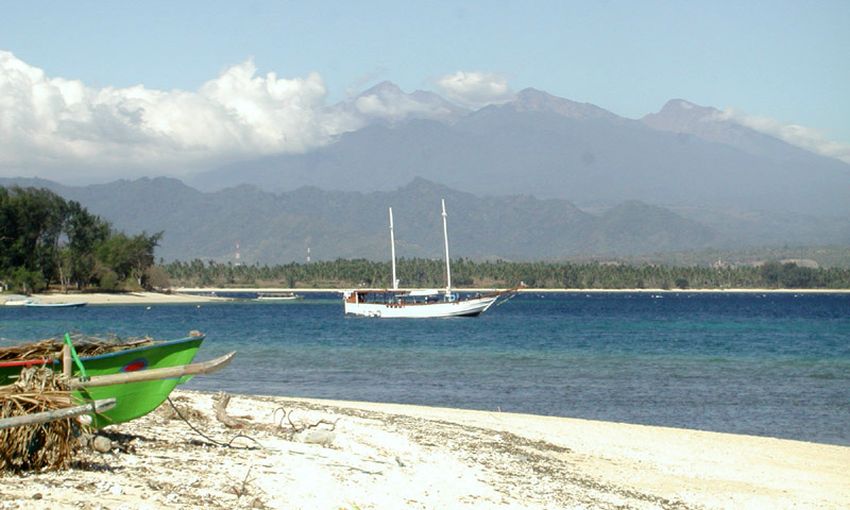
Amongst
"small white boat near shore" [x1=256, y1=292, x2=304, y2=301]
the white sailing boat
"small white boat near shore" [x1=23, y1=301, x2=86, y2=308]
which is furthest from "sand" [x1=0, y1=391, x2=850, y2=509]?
"small white boat near shore" [x1=256, y1=292, x2=304, y2=301]

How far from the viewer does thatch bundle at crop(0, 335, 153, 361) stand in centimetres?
1259

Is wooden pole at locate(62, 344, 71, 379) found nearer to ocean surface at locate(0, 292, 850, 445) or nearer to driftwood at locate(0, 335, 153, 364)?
driftwood at locate(0, 335, 153, 364)

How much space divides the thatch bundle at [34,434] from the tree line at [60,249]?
109839 mm

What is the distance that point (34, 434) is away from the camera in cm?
1121

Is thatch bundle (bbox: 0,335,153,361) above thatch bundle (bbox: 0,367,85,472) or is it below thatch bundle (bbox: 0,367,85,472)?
above

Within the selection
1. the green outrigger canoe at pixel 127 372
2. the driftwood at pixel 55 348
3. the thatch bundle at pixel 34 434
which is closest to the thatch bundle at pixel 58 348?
the driftwood at pixel 55 348

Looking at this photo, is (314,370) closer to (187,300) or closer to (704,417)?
(704,417)

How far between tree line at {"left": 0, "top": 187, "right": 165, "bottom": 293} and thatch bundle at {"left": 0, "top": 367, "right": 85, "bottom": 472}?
360ft

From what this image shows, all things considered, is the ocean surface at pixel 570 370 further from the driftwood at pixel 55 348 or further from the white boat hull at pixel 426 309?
the white boat hull at pixel 426 309

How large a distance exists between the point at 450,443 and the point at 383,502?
5.46m

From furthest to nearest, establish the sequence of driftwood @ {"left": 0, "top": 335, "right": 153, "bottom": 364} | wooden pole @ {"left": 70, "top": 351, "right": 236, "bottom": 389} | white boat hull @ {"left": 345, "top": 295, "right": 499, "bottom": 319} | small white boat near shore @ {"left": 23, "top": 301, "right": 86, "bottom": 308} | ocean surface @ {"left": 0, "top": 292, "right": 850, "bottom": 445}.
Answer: small white boat near shore @ {"left": 23, "top": 301, "right": 86, "bottom": 308}
white boat hull @ {"left": 345, "top": 295, "right": 499, "bottom": 319}
ocean surface @ {"left": 0, "top": 292, "right": 850, "bottom": 445}
driftwood @ {"left": 0, "top": 335, "right": 153, "bottom": 364}
wooden pole @ {"left": 70, "top": 351, "right": 236, "bottom": 389}

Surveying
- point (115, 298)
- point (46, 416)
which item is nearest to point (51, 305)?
point (115, 298)

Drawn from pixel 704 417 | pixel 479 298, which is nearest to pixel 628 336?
pixel 479 298

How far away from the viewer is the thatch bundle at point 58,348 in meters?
12.6
